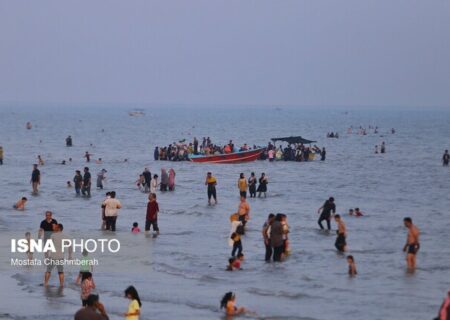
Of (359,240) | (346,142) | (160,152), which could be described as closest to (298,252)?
(359,240)

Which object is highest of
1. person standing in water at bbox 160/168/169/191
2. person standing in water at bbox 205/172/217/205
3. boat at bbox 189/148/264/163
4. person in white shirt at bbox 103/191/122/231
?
person in white shirt at bbox 103/191/122/231

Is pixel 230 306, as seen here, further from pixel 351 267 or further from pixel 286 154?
pixel 286 154

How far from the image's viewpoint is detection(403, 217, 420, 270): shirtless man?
23016mm

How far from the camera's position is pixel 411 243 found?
23.5 m

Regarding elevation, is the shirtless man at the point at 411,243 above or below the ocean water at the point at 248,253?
above

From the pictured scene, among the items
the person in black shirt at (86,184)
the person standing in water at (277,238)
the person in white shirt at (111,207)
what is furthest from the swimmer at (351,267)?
the person in black shirt at (86,184)

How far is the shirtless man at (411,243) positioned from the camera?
2302cm

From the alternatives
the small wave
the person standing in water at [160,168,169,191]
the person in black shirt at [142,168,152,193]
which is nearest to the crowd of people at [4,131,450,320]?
the small wave

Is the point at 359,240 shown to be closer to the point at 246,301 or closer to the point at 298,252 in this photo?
the point at 298,252

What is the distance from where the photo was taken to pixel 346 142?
114562 mm

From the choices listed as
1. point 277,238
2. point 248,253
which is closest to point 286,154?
point 248,253

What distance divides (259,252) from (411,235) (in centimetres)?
480

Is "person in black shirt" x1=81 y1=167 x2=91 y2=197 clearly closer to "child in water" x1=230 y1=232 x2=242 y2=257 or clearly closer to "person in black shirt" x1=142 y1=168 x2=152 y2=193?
"person in black shirt" x1=142 y1=168 x2=152 y2=193

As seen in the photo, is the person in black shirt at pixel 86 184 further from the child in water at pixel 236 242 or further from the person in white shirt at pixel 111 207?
the child in water at pixel 236 242
